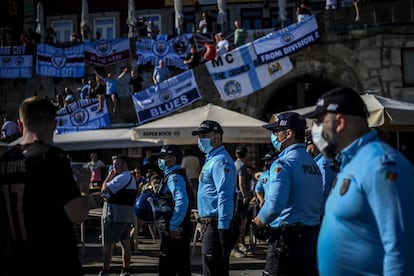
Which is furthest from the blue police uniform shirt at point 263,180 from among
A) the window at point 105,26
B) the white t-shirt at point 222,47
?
the window at point 105,26

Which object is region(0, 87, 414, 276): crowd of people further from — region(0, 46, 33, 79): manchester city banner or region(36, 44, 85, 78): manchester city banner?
region(0, 46, 33, 79): manchester city banner

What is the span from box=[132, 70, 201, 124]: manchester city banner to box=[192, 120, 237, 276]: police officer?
11811mm

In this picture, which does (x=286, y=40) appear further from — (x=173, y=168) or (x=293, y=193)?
(x=293, y=193)

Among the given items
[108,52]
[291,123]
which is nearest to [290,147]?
[291,123]

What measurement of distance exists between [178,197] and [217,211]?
78cm

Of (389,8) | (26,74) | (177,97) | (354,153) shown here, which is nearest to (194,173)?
(177,97)

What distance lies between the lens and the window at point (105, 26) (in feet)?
106

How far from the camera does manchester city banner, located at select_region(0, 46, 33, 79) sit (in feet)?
74.5

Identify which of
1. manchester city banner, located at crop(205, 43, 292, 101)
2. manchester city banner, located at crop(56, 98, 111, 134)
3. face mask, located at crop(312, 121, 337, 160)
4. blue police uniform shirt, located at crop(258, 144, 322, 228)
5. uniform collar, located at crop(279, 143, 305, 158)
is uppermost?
manchester city banner, located at crop(205, 43, 292, 101)

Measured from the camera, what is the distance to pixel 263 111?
20.0m

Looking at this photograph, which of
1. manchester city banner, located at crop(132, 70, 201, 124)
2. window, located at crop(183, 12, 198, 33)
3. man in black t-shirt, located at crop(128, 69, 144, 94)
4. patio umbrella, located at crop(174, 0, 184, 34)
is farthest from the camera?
window, located at crop(183, 12, 198, 33)

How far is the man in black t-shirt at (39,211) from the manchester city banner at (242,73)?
14410 mm

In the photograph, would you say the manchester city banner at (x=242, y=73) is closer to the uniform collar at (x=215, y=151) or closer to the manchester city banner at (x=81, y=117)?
the manchester city banner at (x=81, y=117)

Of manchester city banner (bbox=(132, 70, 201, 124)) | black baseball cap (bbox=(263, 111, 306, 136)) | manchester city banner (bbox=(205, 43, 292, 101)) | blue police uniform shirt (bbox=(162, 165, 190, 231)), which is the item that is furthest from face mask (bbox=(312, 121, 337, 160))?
manchester city banner (bbox=(132, 70, 201, 124))
